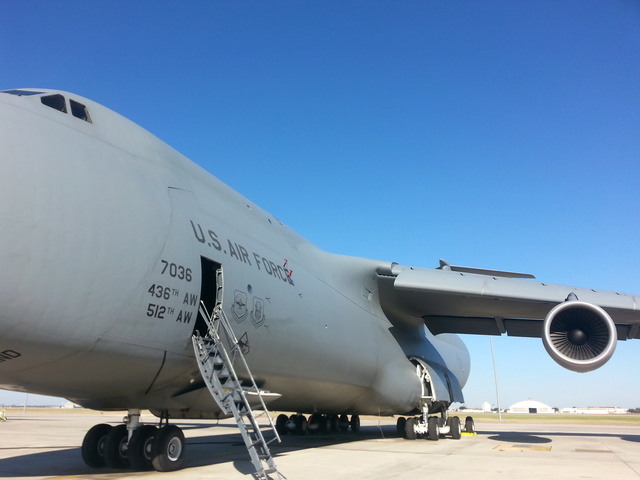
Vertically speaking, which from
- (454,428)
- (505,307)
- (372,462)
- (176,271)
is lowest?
(372,462)

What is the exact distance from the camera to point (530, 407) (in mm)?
99688

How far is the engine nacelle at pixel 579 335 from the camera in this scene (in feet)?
33.9

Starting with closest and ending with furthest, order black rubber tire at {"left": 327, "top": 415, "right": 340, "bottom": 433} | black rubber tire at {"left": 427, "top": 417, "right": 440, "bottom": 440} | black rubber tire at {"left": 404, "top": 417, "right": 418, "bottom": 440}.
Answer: black rubber tire at {"left": 427, "top": 417, "right": 440, "bottom": 440} < black rubber tire at {"left": 404, "top": 417, "right": 418, "bottom": 440} < black rubber tire at {"left": 327, "top": 415, "right": 340, "bottom": 433}

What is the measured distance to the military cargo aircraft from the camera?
5.36 meters

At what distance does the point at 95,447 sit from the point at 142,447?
113 centimetres

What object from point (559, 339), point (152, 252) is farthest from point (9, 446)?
point (559, 339)

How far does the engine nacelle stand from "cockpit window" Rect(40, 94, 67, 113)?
9190 millimetres

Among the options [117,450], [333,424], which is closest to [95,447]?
[117,450]

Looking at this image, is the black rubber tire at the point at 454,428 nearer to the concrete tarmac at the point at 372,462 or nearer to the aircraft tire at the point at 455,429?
the aircraft tire at the point at 455,429

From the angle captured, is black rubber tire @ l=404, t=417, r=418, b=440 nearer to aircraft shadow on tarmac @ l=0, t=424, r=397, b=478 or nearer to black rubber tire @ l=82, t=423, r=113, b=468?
aircraft shadow on tarmac @ l=0, t=424, r=397, b=478

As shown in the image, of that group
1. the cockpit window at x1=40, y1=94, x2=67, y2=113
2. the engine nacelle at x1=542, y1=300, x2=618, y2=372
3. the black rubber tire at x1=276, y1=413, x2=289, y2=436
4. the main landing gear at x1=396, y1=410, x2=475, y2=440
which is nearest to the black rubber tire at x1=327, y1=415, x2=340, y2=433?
the black rubber tire at x1=276, y1=413, x2=289, y2=436

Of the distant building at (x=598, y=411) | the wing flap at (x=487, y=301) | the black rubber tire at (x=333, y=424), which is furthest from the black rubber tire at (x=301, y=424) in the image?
the distant building at (x=598, y=411)

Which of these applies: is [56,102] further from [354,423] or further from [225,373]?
[354,423]

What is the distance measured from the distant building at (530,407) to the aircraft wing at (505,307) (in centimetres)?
9411
